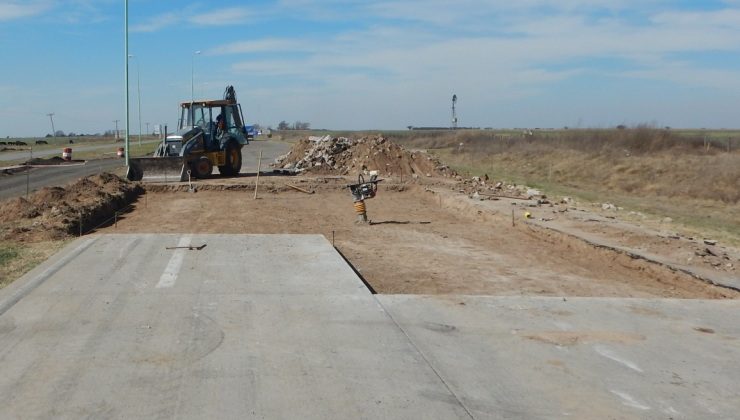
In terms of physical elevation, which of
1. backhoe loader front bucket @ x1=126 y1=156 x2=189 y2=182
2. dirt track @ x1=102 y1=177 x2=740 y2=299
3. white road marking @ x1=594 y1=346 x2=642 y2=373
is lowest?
dirt track @ x1=102 y1=177 x2=740 y2=299

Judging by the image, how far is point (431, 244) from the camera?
1449 centimetres

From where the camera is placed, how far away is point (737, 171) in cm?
3012

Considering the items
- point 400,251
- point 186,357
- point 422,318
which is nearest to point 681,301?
point 422,318

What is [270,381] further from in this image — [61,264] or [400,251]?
[400,251]

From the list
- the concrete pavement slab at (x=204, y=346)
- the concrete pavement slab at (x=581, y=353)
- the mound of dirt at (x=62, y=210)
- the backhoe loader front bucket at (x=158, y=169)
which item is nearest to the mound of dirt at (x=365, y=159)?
the backhoe loader front bucket at (x=158, y=169)

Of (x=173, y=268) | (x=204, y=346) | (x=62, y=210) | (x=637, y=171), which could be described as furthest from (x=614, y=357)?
(x=637, y=171)

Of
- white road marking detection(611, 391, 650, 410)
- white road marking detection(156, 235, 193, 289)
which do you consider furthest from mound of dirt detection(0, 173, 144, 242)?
white road marking detection(611, 391, 650, 410)

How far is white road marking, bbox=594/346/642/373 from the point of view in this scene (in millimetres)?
6500

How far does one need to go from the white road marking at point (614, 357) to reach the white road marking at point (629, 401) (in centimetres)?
69

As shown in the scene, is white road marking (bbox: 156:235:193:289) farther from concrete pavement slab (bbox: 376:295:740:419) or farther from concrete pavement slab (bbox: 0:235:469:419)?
concrete pavement slab (bbox: 376:295:740:419)

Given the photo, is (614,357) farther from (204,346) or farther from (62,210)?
(62,210)

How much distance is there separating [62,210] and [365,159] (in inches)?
848

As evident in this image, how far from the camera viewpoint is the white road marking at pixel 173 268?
919 centimetres

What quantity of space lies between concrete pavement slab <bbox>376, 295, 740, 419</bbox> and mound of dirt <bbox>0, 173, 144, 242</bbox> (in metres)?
7.92
